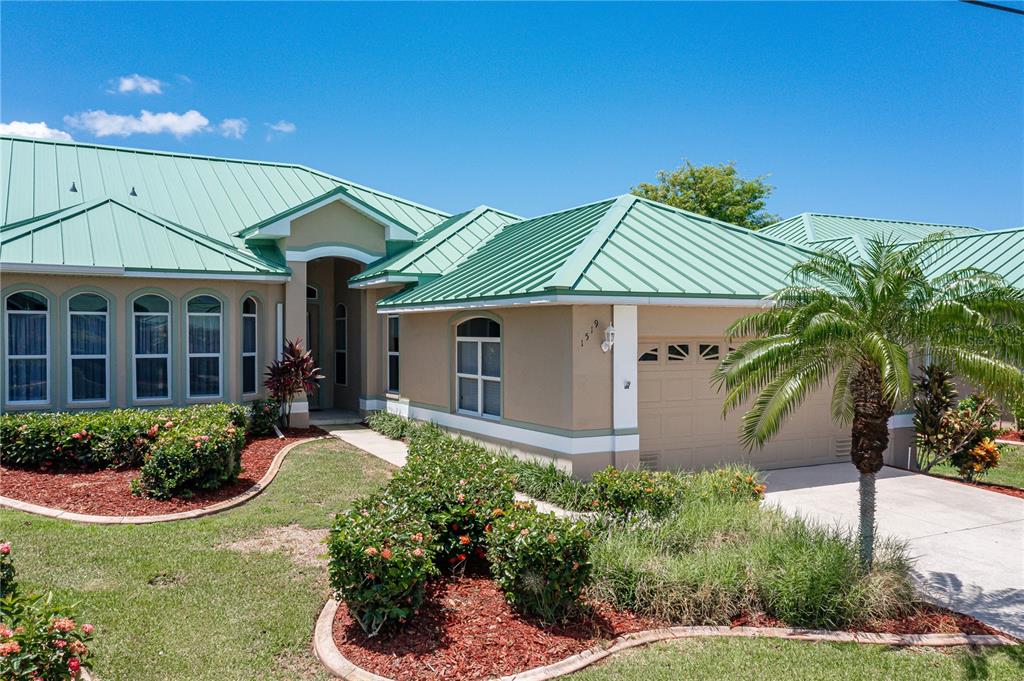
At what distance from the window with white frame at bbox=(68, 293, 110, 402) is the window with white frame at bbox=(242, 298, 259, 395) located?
9.58ft

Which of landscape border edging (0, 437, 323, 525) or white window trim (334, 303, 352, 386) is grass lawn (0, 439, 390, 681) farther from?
white window trim (334, 303, 352, 386)

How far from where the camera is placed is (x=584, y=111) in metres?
20.8

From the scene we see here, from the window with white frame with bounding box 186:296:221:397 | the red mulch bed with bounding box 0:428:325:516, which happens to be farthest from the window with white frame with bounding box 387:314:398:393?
the red mulch bed with bounding box 0:428:325:516

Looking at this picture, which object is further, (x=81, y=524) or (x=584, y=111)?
(x=584, y=111)

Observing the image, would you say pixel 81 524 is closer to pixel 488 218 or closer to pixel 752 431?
pixel 752 431

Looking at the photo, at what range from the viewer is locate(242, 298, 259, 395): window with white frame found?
17013 millimetres

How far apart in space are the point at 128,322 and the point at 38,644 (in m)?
12.9

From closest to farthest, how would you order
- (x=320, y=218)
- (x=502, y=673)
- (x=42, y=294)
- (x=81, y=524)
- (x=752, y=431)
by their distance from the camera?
(x=502, y=673) < (x=752, y=431) < (x=81, y=524) < (x=42, y=294) < (x=320, y=218)

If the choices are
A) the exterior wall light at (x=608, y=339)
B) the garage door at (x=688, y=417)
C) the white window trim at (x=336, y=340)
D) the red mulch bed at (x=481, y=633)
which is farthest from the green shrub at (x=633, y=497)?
the white window trim at (x=336, y=340)

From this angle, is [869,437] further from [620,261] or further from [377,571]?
[620,261]

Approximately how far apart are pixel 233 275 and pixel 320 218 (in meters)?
3.02

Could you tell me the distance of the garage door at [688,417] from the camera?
12.1m

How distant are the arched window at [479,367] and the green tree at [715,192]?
105 ft

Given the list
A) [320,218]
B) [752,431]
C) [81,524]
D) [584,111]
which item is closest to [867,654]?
[752,431]
